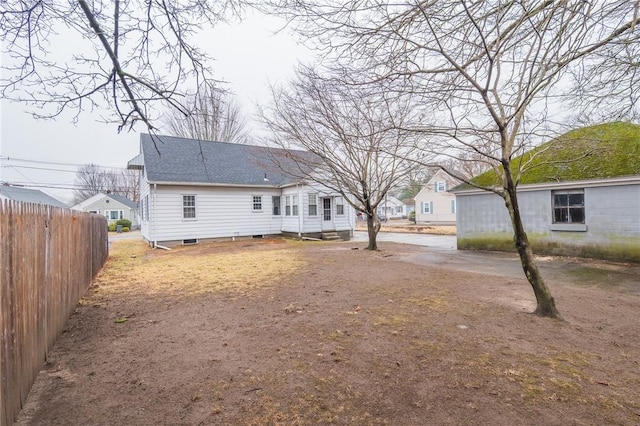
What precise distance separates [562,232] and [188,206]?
15.5 metres

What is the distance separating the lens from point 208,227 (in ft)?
55.6

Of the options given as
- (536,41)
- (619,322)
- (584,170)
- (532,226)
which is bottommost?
(619,322)

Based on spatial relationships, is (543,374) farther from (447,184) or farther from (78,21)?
(447,184)

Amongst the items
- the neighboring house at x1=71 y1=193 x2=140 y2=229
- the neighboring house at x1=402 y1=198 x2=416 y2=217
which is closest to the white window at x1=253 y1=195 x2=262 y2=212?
the neighboring house at x1=71 y1=193 x2=140 y2=229

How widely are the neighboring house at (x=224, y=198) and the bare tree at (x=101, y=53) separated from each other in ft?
30.2

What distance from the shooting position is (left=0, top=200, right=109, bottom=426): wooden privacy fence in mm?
2406

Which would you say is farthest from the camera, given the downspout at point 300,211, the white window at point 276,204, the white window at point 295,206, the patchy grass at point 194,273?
the white window at point 276,204

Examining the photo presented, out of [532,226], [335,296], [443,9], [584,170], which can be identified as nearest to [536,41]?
[443,9]

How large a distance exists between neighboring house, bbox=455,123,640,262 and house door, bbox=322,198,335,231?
8532 millimetres

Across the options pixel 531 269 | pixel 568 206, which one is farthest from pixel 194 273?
pixel 568 206

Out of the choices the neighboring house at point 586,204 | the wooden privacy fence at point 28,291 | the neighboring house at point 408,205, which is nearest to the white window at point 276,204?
the neighboring house at point 586,204

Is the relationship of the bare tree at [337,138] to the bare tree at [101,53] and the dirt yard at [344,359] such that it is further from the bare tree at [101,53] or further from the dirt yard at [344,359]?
the dirt yard at [344,359]

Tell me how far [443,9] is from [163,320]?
222 inches

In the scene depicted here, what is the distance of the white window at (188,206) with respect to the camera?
53.3 feet
